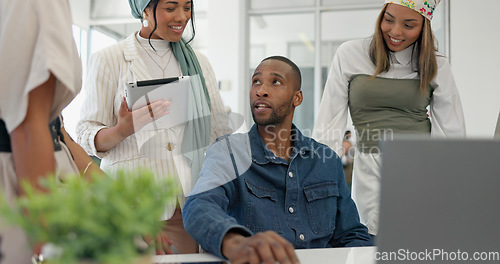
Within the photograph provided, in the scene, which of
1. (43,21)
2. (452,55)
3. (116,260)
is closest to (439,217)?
(116,260)

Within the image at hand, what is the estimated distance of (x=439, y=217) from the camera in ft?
2.12

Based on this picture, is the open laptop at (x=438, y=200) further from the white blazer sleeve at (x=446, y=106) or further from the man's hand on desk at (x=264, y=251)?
the white blazer sleeve at (x=446, y=106)

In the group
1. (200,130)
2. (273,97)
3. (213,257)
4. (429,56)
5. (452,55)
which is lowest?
(213,257)

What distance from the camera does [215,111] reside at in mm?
1786

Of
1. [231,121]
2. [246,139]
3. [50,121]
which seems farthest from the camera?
[231,121]

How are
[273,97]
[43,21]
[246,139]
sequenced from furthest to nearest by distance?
[273,97], [246,139], [43,21]

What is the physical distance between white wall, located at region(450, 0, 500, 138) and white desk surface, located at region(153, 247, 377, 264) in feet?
13.6

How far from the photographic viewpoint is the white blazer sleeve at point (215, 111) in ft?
5.82

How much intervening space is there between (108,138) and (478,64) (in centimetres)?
429

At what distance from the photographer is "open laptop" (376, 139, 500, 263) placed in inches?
24.2

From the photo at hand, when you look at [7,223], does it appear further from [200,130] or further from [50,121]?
[200,130]

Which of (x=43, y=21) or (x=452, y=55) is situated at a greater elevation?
(x=452, y=55)

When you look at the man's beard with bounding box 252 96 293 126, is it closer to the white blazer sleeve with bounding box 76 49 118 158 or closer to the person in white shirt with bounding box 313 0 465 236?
the person in white shirt with bounding box 313 0 465 236

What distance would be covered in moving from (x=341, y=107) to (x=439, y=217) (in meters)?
1.35
